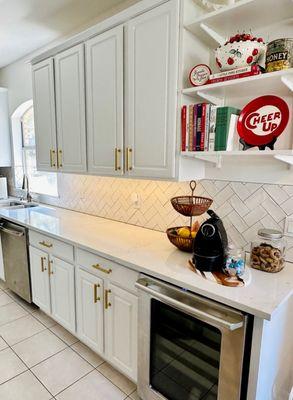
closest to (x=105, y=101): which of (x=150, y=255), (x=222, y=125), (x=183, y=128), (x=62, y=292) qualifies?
(x=183, y=128)

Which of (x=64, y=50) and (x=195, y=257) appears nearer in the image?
(x=195, y=257)

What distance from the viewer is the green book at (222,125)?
1.45 meters

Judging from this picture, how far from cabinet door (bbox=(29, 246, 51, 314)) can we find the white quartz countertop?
0.82ft

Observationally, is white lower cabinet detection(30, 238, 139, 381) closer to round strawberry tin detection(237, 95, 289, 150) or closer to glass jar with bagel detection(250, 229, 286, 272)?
glass jar with bagel detection(250, 229, 286, 272)

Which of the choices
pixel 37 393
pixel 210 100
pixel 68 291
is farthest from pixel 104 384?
pixel 210 100

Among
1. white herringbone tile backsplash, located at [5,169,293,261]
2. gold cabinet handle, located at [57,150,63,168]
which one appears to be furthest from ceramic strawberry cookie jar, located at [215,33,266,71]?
gold cabinet handle, located at [57,150,63,168]

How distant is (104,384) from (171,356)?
685mm

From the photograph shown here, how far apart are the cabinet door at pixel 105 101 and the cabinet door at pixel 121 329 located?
2.82 feet

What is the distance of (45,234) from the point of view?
2162 mm

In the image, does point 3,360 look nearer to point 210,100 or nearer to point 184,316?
point 184,316

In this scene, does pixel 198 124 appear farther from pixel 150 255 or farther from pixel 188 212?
pixel 150 255

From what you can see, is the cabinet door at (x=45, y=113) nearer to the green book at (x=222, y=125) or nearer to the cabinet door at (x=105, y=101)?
the cabinet door at (x=105, y=101)

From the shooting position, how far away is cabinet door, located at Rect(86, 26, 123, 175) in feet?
6.07

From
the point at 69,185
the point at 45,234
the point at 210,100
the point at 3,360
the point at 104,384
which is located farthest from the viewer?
the point at 69,185
